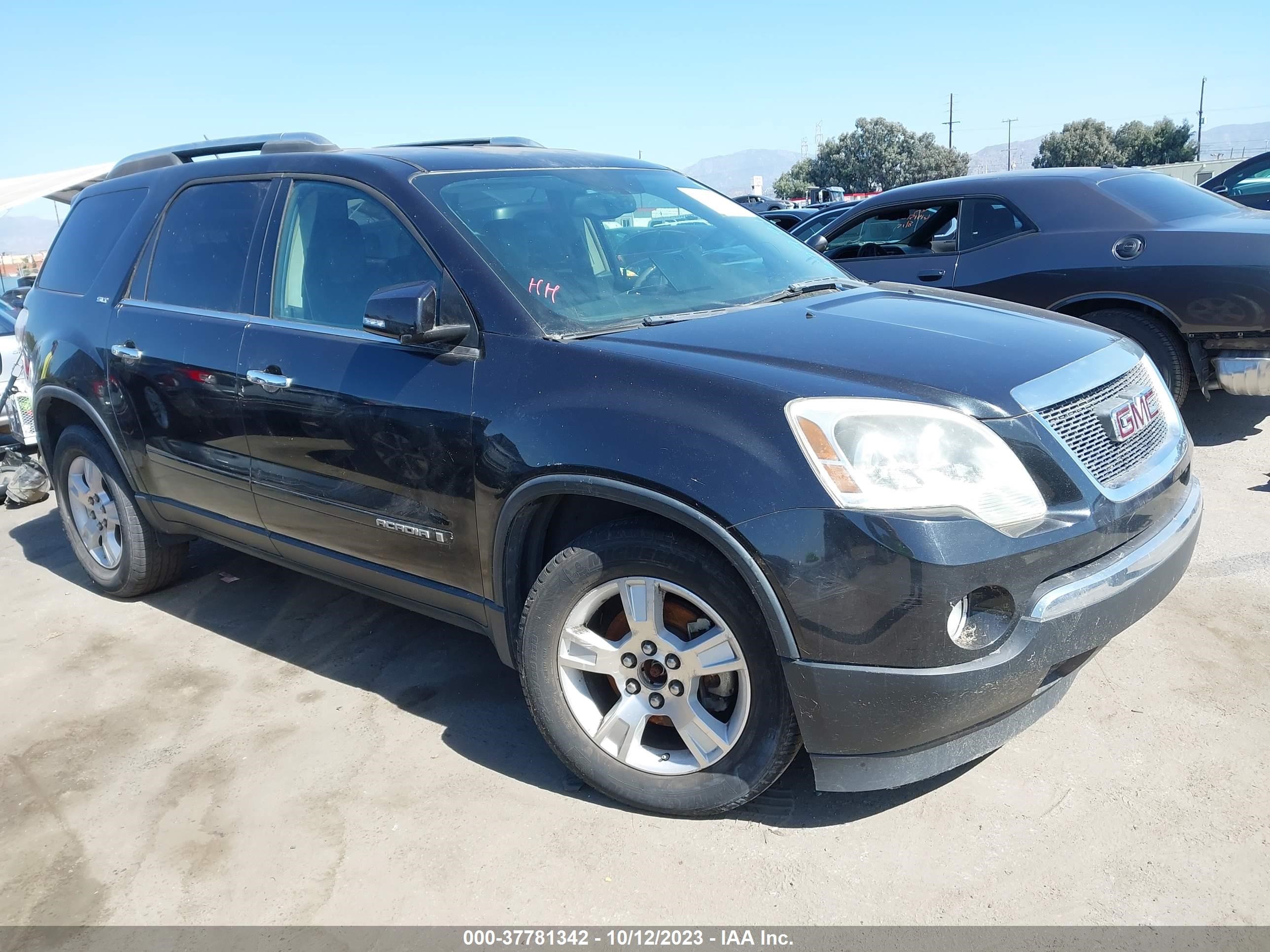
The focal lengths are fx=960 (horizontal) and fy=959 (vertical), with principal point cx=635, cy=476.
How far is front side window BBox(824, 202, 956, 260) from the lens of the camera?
655 centimetres

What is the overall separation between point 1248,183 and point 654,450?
12.2 meters

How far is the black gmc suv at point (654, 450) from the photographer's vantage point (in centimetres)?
226

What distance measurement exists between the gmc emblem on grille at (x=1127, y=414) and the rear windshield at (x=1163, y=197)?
3477 mm

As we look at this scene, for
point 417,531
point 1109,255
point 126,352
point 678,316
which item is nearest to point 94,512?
point 126,352

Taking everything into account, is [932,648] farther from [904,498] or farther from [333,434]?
[333,434]

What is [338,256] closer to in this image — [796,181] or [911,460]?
[911,460]

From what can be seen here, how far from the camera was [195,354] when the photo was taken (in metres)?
A: 3.66

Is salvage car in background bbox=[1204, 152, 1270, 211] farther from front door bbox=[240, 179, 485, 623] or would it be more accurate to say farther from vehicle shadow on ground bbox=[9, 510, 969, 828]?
front door bbox=[240, 179, 485, 623]

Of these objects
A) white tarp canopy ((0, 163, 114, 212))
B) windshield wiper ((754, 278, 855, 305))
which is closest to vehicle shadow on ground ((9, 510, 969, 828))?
windshield wiper ((754, 278, 855, 305))

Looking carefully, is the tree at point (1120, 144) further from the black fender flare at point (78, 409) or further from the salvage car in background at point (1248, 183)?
the black fender flare at point (78, 409)

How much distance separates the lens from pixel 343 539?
10.9 feet

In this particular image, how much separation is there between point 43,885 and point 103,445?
90.9 inches

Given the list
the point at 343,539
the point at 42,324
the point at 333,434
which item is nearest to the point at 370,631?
the point at 343,539

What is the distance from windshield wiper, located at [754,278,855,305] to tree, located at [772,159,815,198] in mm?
75897
